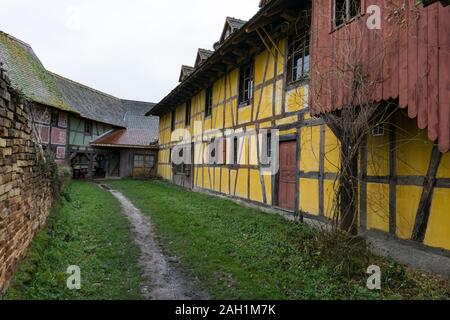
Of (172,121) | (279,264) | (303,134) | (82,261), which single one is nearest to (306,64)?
(303,134)

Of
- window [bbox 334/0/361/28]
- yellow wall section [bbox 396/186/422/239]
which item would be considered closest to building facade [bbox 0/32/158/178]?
window [bbox 334/0/361/28]

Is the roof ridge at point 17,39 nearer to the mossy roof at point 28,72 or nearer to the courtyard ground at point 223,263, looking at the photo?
the mossy roof at point 28,72

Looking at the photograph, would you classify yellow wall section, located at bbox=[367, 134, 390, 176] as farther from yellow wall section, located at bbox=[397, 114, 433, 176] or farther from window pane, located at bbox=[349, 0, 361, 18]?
window pane, located at bbox=[349, 0, 361, 18]

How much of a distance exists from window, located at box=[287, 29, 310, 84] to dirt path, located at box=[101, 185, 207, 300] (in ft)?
15.4

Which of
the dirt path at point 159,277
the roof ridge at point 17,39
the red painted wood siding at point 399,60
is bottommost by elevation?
the dirt path at point 159,277

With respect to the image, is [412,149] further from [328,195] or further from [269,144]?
[269,144]

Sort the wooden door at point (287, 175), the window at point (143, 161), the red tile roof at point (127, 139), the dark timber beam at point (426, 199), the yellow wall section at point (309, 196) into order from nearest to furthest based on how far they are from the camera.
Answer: the dark timber beam at point (426, 199), the yellow wall section at point (309, 196), the wooden door at point (287, 175), the red tile roof at point (127, 139), the window at point (143, 161)

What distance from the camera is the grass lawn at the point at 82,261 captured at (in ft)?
11.2

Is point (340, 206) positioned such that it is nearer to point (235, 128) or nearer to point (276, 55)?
point (276, 55)

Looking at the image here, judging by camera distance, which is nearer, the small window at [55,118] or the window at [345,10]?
the window at [345,10]

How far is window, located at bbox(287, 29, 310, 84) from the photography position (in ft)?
22.8

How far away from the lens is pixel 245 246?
523 cm

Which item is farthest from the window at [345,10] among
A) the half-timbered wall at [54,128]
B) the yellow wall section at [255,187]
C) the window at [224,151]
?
the half-timbered wall at [54,128]

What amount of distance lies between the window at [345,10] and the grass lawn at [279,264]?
3504 mm
